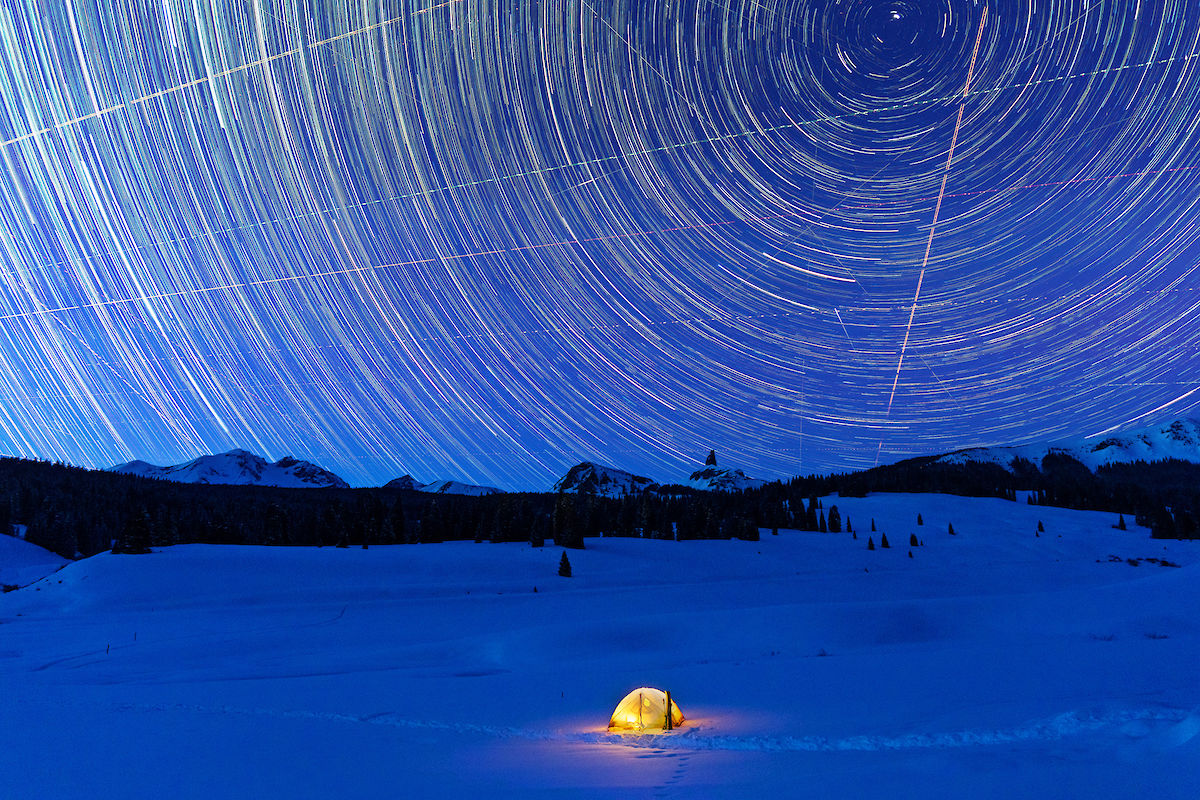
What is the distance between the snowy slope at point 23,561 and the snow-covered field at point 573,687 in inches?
1021

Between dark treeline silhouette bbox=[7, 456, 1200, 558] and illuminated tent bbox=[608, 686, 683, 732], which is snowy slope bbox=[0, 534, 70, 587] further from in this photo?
illuminated tent bbox=[608, 686, 683, 732]

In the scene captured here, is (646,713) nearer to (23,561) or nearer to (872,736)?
(872,736)

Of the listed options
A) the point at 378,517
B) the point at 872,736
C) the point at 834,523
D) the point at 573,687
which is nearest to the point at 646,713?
the point at 872,736

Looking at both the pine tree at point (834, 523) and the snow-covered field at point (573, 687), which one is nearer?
the snow-covered field at point (573, 687)

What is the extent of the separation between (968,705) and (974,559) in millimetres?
65494

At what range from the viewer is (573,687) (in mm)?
22375

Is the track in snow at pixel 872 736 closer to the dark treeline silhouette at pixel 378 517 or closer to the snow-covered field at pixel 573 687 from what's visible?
the snow-covered field at pixel 573 687

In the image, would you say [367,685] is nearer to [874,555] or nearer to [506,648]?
[506,648]

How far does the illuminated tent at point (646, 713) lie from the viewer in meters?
16.8

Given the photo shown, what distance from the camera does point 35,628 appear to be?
1287 inches

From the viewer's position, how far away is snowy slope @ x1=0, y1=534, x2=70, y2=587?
66.2m

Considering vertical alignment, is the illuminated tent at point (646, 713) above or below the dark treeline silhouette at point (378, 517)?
below

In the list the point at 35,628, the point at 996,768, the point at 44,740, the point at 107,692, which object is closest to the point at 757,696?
the point at 996,768

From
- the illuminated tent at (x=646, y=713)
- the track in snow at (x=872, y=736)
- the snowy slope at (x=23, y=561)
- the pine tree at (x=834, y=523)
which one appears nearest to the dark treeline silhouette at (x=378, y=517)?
the pine tree at (x=834, y=523)
